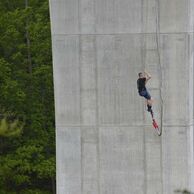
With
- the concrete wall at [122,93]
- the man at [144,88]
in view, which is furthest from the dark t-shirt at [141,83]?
the concrete wall at [122,93]

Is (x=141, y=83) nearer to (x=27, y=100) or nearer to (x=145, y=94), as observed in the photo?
(x=145, y=94)

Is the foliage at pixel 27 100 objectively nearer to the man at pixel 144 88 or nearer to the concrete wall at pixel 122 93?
the concrete wall at pixel 122 93

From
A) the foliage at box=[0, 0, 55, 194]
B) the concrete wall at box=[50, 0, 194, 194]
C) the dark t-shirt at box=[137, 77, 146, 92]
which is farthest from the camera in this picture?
the foliage at box=[0, 0, 55, 194]

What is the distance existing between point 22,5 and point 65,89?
12.8 meters

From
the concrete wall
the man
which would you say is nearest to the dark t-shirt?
the man

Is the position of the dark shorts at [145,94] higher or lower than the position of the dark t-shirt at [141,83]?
lower

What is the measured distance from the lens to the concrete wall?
1797cm

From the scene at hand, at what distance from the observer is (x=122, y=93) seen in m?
18.2

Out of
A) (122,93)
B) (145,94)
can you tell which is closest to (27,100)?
(122,93)

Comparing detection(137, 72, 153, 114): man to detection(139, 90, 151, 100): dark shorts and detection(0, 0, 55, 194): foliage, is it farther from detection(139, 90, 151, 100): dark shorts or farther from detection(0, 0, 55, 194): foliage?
detection(0, 0, 55, 194): foliage

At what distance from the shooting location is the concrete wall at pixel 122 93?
707 inches

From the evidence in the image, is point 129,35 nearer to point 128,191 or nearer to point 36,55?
point 128,191

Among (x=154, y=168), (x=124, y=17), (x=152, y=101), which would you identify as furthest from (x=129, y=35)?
(x=154, y=168)

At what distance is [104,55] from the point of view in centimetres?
1814
